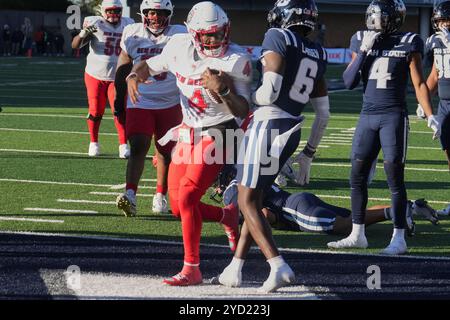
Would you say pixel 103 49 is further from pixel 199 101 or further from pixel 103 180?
pixel 199 101

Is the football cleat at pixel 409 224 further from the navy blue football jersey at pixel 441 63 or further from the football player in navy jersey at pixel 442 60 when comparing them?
the navy blue football jersey at pixel 441 63

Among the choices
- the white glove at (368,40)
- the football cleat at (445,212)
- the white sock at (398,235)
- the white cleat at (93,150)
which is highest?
the white glove at (368,40)

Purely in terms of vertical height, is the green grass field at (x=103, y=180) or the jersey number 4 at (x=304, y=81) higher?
the jersey number 4 at (x=304, y=81)

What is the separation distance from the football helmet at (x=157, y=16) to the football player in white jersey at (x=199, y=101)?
2097 mm

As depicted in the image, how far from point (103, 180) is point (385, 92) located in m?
4.17

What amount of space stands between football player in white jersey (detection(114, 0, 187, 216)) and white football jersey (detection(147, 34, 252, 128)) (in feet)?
7.19

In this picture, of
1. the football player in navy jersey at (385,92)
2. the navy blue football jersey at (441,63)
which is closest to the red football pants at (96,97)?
the navy blue football jersey at (441,63)

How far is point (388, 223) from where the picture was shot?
8984mm

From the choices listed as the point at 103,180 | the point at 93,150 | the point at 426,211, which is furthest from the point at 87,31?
the point at 426,211

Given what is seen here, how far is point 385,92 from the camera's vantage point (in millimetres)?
7707

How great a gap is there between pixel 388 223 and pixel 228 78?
2961 mm

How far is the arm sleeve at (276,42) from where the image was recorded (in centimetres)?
645

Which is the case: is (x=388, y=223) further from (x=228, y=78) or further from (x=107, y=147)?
(x=107, y=147)

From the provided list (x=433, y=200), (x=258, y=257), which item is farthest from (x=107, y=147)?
(x=258, y=257)
